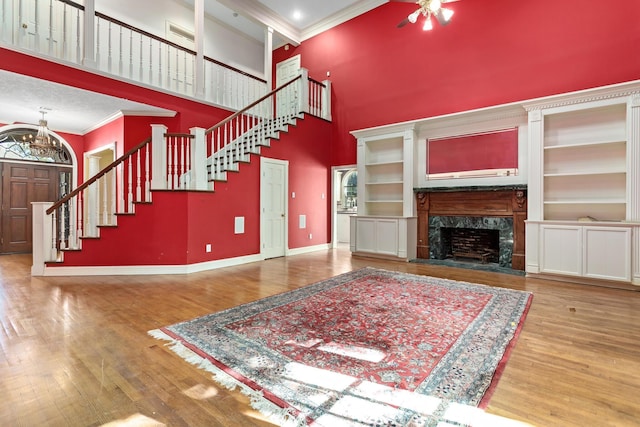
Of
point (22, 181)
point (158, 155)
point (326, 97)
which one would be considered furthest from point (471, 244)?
point (22, 181)

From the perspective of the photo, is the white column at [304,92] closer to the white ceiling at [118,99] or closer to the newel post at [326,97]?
the newel post at [326,97]

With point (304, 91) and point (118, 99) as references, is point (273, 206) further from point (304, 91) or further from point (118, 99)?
point (118, 99)

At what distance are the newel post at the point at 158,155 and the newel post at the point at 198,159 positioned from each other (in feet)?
1.39

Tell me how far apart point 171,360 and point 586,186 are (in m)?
5.74

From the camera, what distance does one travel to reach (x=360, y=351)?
226 cm

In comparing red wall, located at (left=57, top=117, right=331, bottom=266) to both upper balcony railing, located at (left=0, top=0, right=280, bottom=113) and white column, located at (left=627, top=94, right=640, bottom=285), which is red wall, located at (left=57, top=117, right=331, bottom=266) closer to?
upper balcony railing, located at (left=0, top=0, right=280, bottom=113)

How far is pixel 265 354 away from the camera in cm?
220

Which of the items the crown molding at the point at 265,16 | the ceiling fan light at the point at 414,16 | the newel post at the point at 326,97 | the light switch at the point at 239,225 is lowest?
the light switch at the point at 239,225

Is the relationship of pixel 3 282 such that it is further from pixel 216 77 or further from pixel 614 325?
pixel 614 325

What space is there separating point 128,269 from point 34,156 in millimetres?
4783

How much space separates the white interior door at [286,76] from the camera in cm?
762

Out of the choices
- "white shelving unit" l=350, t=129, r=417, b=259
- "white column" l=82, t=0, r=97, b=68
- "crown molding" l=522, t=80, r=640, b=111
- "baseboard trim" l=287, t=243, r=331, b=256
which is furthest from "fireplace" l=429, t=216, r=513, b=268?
"white column" l=82, t=0, r=97, b=68

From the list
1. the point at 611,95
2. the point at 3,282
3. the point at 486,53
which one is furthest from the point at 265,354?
the point at 486,53

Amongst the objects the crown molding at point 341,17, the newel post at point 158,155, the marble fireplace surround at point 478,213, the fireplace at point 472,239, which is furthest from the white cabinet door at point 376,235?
the crown molding at point 341,17
